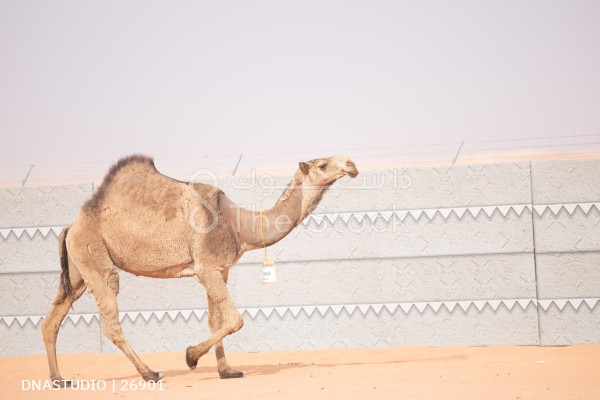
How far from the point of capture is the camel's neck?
35.1 ft

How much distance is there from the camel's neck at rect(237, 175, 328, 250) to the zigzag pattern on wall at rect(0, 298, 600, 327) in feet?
10.2

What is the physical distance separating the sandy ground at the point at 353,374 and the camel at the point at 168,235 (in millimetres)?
760

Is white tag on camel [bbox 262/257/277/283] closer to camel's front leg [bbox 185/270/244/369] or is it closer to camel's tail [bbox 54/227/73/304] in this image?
camel's front leg [bbox 185/270/244/369]

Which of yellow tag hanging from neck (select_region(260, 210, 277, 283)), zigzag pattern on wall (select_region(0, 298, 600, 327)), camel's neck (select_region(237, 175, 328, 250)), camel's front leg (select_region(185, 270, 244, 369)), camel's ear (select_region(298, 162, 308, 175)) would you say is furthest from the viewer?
zigzag pattern on wall (select_region(0, 298, 600, 327))

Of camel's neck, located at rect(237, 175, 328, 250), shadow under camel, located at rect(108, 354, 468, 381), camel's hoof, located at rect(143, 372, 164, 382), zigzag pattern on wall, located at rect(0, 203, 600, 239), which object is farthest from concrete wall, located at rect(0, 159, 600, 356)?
camel's hoof, located at rect(143, 372, 164, 382)

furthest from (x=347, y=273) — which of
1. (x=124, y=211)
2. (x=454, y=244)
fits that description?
(x=124, y=211)

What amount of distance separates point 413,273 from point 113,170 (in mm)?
5035

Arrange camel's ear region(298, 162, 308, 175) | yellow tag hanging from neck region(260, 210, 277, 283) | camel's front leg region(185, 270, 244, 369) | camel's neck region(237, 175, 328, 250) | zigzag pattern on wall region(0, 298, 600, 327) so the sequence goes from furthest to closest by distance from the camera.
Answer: zigzag pattern on wall region(0, 298, 600, 327), yellow tag hanging from neck region(260, 210, 277, 283), camel's neck region(237, 175, 328, 250), camel's ear region(298, 162, 308, 175), camel's front leg region(185, 270, 244, 369)

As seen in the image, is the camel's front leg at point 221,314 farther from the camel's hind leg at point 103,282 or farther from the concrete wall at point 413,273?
the concrete wall at point 413,273

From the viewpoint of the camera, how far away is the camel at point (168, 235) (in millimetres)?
10594

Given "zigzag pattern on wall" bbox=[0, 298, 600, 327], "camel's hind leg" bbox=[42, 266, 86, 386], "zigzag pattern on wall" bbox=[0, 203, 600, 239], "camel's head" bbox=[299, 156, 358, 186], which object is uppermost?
"camel's head" bbox=[299, 156, 358, 186]

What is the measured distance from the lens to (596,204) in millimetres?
13352

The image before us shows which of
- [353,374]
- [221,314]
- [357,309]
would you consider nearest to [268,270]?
[221,314]

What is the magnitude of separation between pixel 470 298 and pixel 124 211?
5672 mm
